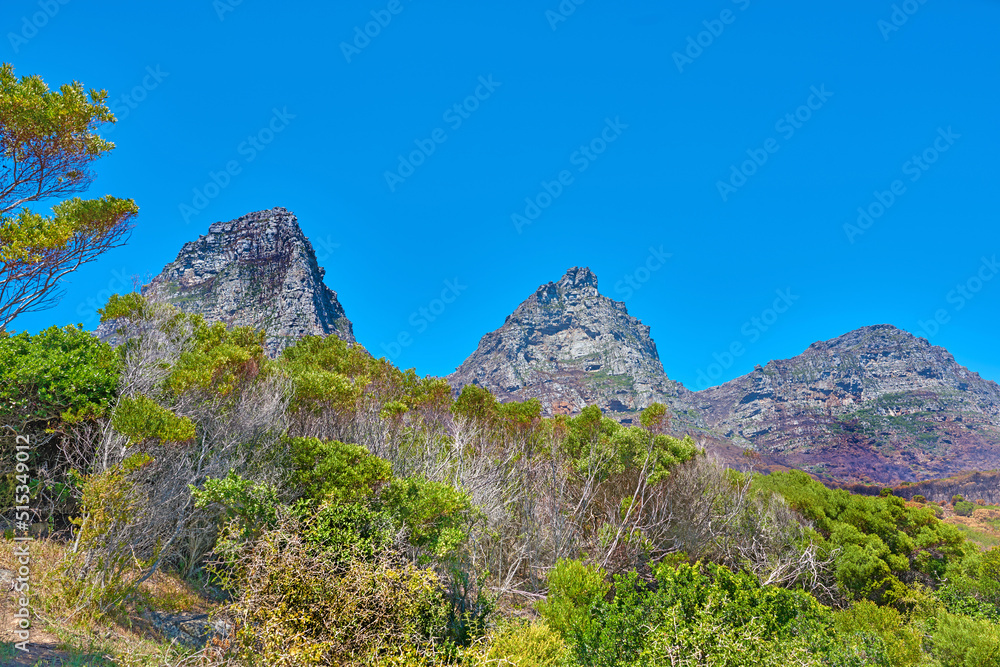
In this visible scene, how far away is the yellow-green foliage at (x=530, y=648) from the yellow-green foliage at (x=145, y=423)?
6.94 m

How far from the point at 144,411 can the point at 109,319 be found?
5494 mm

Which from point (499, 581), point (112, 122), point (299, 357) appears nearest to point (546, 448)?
point (499, 581)

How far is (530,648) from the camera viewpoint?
23.7 ft

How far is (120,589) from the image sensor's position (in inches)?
324

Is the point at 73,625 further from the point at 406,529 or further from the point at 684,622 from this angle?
the point at 684,622

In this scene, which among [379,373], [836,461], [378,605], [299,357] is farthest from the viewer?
[836,461]

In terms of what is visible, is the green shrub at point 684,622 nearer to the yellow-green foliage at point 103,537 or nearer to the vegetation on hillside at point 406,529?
the vegetation on hillside at point 406,529

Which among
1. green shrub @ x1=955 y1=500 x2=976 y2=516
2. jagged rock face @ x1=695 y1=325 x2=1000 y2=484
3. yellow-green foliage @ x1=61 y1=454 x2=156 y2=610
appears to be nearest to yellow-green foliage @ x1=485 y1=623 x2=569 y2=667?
yellow-green foliage @ x1=61 y1=454 x2=156 y2=610

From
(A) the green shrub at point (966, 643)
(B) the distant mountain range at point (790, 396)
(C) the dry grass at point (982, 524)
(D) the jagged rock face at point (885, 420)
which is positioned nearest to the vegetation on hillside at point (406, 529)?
(A) the green shrub at point (966, 643)

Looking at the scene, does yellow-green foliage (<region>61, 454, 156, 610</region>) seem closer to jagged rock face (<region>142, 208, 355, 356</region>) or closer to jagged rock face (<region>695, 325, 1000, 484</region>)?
jagged rock face (<region>142, 208, 355, 356</region>)

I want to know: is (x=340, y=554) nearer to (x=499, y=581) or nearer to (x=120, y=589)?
(x=120, y=589)

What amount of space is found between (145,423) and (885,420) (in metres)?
192

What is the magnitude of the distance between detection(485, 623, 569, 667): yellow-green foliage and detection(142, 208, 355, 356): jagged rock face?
281 ft

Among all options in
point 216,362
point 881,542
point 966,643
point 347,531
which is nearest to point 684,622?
point 347,531
